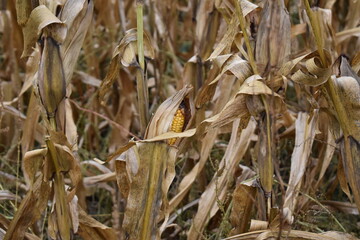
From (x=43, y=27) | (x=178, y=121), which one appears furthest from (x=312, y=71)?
(x=43, y=27)

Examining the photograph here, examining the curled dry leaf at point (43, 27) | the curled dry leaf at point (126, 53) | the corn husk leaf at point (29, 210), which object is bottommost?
the corn husk leaf at point (29, 210)

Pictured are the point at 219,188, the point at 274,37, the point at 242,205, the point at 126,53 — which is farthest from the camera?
the point at 219,188

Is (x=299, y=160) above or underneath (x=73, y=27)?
underneath

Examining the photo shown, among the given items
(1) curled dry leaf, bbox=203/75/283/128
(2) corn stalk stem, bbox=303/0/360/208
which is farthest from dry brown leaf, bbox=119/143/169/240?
(2) corn stalk stem, bbox=303/0/360/208

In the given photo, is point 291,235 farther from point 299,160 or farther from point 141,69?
point 141,69

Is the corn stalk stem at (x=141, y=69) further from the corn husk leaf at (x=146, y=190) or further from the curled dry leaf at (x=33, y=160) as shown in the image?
the curled dry leaf at (x=33, y=160)

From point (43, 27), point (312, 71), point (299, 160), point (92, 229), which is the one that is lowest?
point (92, 229)

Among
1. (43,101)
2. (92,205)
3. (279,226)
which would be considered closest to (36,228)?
(92,205)

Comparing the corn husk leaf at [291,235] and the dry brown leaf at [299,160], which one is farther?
the dry brown leaf at [299,160]

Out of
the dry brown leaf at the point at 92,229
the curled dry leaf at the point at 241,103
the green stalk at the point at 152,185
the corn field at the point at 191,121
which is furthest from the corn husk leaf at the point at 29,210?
the curled dry leaf at the point at 241,103

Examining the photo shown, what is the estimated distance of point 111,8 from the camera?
2.28 m

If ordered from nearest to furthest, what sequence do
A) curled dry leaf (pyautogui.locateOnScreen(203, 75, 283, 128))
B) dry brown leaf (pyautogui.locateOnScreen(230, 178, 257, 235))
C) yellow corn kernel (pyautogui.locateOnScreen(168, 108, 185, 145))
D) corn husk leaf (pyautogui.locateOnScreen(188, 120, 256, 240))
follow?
curled dry leaf (pyautogui.locateOnScreen(203, 75, 283, 128)) < yellow corn kernel (pyautogui.locateOnScreen(168, 108, 185, 145)) < dry brown leaf (pyautogui.locateOnScreen(230, 178, 257, 235)) < corn husk leaf (pyautogui.locateOnScreen(188, 120, 256, 240))

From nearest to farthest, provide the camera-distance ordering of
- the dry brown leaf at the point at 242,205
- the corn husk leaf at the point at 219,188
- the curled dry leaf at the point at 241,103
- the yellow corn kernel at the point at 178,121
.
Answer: the curled dry leaf at the point at 241,103 < the yellow corn kernel at the point at 178,121 < the dry brown leaf at the point at 242,205 < the corn husk leaf at the point at 219,188

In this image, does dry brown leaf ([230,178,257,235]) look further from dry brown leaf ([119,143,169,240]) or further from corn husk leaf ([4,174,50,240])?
corn husk leaf ([4,174,50,240])
